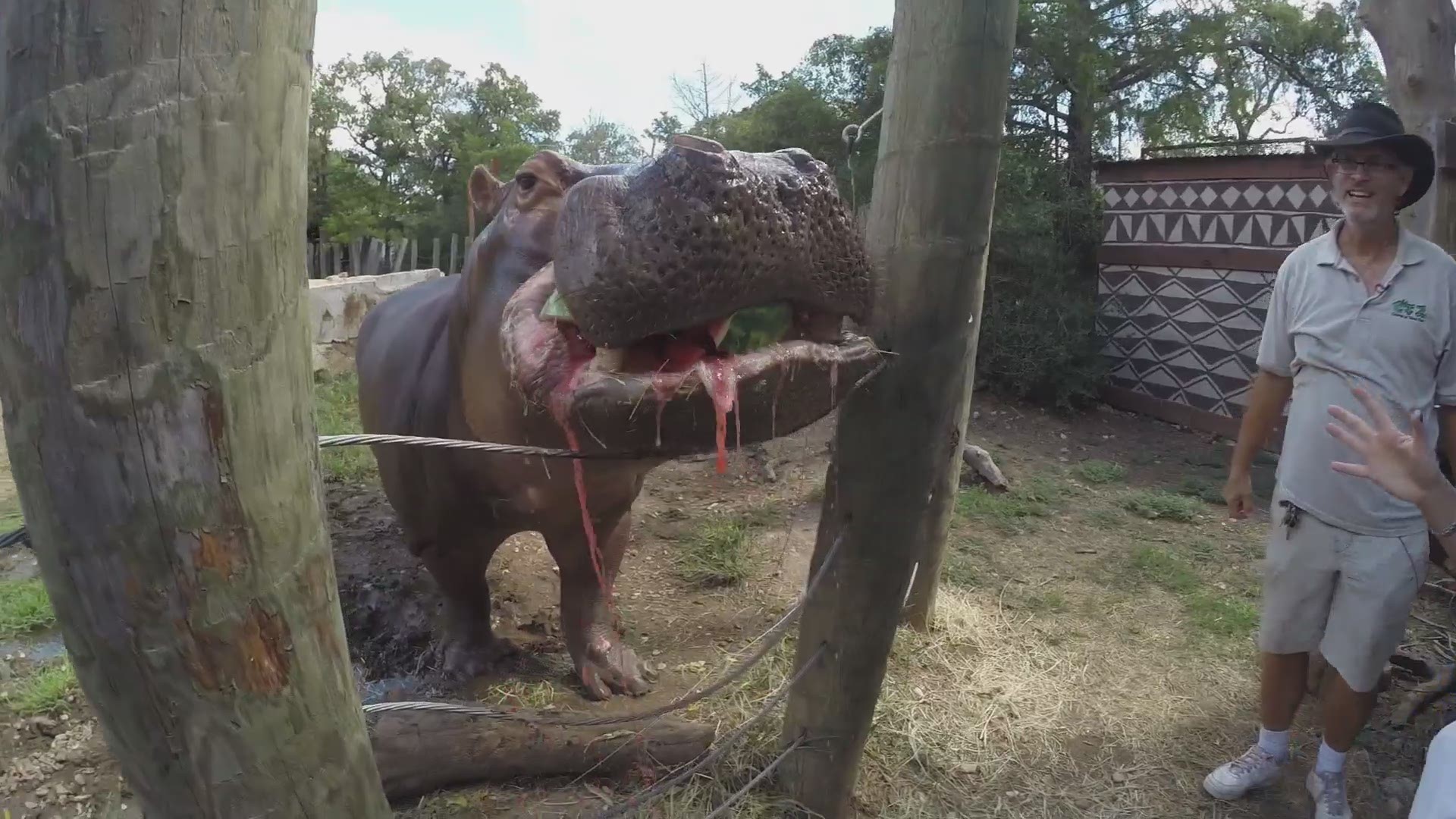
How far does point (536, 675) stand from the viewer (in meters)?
3.24

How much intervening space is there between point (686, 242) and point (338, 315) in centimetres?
713

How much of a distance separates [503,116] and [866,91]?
10731 millimetres

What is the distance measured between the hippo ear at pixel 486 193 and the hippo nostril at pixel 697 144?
4.68 feet

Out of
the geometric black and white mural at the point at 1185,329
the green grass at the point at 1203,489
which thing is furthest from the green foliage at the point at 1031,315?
the green grass at the point at 1203,489

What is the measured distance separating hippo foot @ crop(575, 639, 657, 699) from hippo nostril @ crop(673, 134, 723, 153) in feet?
7.11

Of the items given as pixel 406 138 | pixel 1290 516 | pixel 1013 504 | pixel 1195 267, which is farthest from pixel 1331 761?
pixel 406 138

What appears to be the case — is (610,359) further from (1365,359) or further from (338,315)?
(338,315)

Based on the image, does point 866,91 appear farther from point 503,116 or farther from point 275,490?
point 503,116

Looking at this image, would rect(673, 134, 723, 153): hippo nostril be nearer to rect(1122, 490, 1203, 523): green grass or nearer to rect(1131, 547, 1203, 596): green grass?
rect(1131, 547, 1203, 596): green grass

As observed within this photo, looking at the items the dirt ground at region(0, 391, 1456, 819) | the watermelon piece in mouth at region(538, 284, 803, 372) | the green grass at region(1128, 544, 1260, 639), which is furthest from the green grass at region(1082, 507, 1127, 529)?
the watermelon piece in mouth at region(538, 284, 803, 372)

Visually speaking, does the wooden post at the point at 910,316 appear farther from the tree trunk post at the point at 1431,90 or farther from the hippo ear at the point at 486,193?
the tree trunk post at the point at 1431,90

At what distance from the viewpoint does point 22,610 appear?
3473 millimetres

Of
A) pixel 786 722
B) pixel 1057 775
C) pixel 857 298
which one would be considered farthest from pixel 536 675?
pixel 857 298

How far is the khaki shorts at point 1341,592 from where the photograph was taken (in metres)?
2.40
